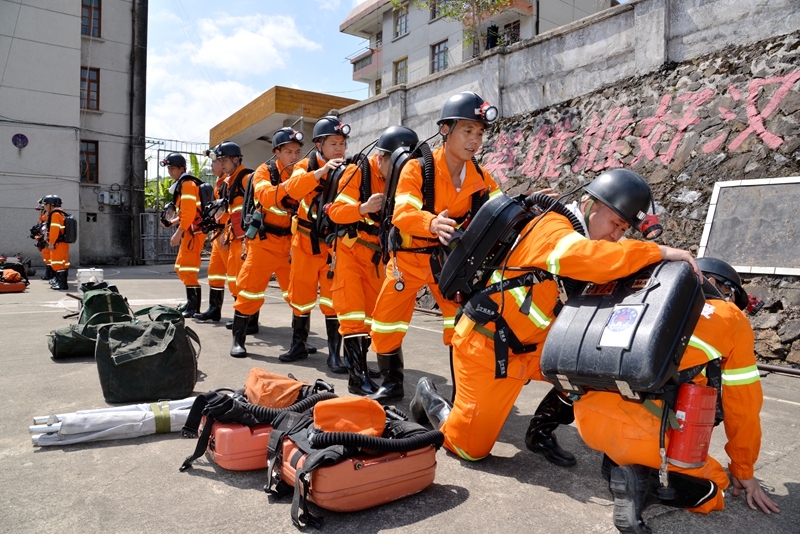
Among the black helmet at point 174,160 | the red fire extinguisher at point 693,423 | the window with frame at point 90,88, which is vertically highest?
the window with frame at point 90,88

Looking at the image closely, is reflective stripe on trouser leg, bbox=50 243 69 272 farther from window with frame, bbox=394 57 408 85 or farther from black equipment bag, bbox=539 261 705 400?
window with frame, bbox=394 57 408 85

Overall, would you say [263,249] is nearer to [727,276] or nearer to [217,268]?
[217,268]

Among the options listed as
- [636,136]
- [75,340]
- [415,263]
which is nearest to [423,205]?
[415,263]

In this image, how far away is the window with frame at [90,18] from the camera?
2216 centimetres

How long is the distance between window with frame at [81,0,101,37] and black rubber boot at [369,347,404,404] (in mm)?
23665

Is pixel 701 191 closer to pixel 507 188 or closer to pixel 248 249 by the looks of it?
pixel 507 188

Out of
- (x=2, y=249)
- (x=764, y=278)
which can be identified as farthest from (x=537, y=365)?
(x=2, y=249)

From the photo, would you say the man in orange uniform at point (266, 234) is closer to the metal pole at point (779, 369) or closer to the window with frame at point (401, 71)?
the metal pole at point (779, 369)

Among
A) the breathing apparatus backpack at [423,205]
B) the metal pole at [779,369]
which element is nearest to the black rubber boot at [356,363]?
the breathing apparatus backpack at [423,205]

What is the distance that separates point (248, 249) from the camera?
19.9 ft

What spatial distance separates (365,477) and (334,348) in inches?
111

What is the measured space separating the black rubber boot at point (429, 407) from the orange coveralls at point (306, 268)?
1923mm

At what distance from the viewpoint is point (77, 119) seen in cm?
2097

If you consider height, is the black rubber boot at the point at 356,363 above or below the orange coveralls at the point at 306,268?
below
